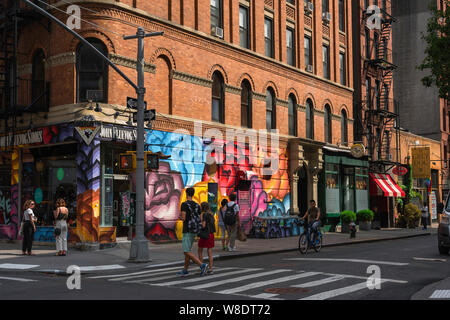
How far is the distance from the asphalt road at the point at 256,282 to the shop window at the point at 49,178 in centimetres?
635

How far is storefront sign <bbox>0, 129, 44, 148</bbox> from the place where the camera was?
20500 mm

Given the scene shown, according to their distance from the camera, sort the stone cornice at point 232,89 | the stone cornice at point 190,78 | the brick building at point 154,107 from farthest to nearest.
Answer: the stone cornice at point 232,89
the stone cornice at point 190,78
the brick building at point 154,107

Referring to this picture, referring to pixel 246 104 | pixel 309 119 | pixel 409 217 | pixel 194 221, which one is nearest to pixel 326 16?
pixel 309 119

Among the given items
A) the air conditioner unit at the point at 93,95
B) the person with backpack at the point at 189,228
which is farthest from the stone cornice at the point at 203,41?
the person with backpack at the point at 189,228

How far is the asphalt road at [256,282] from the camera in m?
9.73

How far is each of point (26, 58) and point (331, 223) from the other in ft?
65.6

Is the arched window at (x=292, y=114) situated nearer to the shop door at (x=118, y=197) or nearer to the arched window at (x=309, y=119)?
the arched window at (x=309, y=119)

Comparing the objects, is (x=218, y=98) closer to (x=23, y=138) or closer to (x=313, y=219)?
(x=313, y=219)

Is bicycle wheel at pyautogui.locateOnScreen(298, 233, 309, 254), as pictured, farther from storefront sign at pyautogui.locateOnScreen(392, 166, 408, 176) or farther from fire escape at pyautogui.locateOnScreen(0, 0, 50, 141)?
storefront sign at pyautogui.locateOnScreen(392, 166, 408, 176)

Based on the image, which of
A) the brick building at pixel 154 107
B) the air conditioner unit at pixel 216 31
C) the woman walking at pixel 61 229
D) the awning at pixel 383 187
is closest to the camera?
the woman walking at pixel 61 229

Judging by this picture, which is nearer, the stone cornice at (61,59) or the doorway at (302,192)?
the stone cornice at (61,59)

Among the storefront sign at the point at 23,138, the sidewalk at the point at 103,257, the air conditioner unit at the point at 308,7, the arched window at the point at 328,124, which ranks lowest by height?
the sidewalk at the point at 103,257

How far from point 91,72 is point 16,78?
126 inches

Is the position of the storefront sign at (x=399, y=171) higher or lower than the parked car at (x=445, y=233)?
higher
